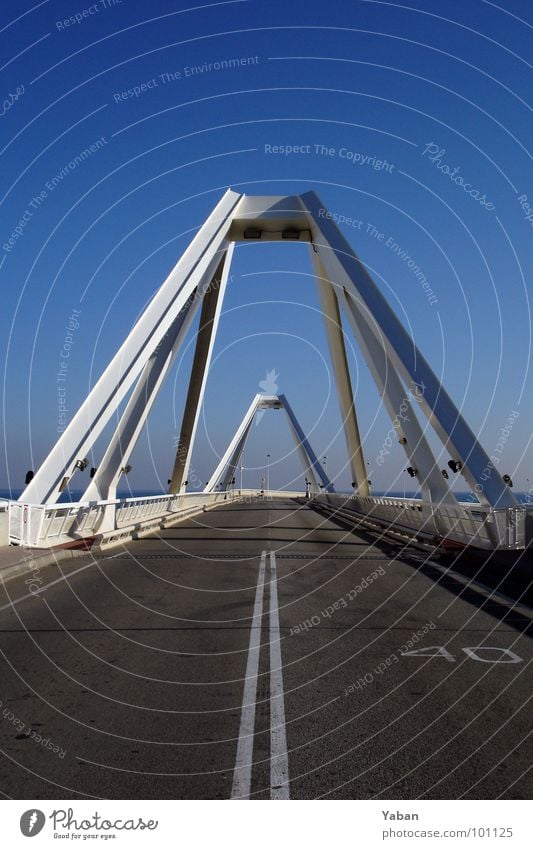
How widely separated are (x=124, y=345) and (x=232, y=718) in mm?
19905

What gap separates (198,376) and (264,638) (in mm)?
32962

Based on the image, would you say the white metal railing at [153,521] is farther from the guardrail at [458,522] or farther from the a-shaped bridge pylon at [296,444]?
the a-shaped bridge pylon at [296,444]

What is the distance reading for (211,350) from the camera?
40750 millimetres

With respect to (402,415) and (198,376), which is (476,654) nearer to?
(402,415)

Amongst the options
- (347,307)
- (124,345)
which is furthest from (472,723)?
(347,307)

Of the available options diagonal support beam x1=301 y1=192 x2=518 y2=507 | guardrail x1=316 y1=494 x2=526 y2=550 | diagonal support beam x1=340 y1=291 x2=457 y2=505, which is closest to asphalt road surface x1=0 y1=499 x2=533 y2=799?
guardrail x1=316 y1=494 x2=526 y2=550

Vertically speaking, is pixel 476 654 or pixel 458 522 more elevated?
pixel 458 522

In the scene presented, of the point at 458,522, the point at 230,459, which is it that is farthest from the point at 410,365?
the point at 230,459

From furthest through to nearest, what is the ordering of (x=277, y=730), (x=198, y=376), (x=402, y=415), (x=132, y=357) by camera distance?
1. (x=198, y=376)
2. (x=402, y=415)
3. (x=132, y=357)
4. (x=277, y=730)

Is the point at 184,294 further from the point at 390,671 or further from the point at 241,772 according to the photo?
the point at 241,772

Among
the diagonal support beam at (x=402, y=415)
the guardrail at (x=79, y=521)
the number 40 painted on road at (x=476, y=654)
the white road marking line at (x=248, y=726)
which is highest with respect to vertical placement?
the diagonal support beam at (x=402, y=415)

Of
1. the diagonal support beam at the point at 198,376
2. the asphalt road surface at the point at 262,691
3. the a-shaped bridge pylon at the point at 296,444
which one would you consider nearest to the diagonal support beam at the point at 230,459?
the a-shaped bridge pylon at the point at 296,444

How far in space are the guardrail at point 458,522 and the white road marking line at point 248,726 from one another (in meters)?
8.26

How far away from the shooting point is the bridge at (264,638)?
168 inches
